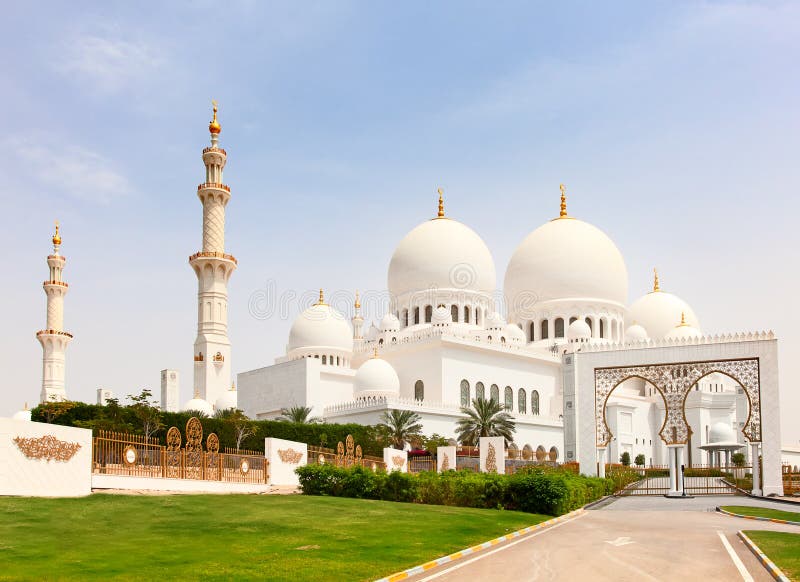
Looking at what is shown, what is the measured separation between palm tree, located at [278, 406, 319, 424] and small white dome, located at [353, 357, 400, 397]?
2671 mm

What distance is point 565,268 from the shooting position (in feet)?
193

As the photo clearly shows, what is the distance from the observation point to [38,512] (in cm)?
1523

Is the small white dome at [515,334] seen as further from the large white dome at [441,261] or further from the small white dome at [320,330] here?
the small white dome at [320,330]

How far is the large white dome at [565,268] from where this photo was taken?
58688 mm

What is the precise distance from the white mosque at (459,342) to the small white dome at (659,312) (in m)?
0.15

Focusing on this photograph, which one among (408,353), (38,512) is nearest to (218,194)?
(408,353)

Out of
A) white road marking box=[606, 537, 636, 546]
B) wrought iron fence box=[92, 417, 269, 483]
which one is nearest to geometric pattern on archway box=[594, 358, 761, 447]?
wrought iron fence box=[92, 417, 269, 483]

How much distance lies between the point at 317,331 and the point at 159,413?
1902 cm

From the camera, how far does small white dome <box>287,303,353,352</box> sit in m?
54.8

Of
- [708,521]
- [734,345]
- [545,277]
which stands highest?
[545,277]

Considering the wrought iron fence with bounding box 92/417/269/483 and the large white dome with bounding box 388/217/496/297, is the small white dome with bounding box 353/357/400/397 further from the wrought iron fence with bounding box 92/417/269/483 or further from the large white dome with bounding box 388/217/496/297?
the wrought iron fence with bounding box 92/417/269/483

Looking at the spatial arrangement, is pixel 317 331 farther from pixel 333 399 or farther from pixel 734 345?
pixel 734 345

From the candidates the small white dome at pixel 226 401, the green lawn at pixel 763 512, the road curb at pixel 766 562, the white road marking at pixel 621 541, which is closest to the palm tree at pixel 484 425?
the small white dome at pixel 226 401

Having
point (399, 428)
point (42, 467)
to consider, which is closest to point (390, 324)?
point (399, 428)
